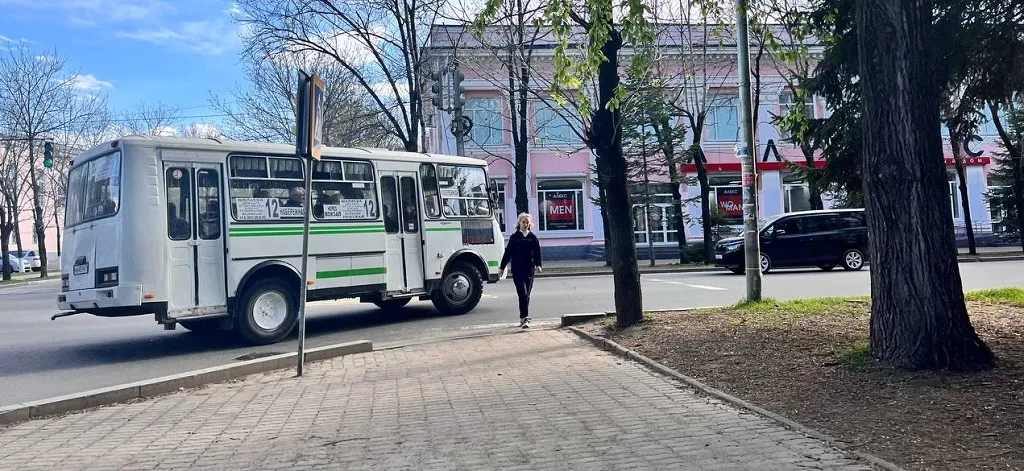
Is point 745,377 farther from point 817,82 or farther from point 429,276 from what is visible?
point 429,276

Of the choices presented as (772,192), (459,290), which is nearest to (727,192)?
(772,192)

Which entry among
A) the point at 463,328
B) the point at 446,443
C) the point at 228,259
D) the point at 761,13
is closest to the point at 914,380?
the point at 446,443

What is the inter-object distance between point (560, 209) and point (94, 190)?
24143 mm

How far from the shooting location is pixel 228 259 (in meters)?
10.3

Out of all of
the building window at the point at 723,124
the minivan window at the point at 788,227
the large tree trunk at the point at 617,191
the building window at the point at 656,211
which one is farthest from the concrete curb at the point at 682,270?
the large tree trunk at the point at 617,191

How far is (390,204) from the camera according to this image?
1251 cm

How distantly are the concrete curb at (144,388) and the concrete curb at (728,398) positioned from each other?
3.34 m

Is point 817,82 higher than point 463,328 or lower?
higher

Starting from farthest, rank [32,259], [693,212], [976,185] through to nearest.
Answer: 1. [32,259]
2. [976,185]
3. [693,212]

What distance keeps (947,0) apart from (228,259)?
9.30 metres

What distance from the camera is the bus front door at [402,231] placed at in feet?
40.8

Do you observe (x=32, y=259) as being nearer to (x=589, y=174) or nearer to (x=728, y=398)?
(x=589, y=174)

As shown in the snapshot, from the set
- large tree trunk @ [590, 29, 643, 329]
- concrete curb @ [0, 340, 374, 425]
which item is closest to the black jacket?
large tree trunk @ [590, 29, 643, 329]

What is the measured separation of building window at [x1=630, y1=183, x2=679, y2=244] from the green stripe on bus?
11.6 meters
